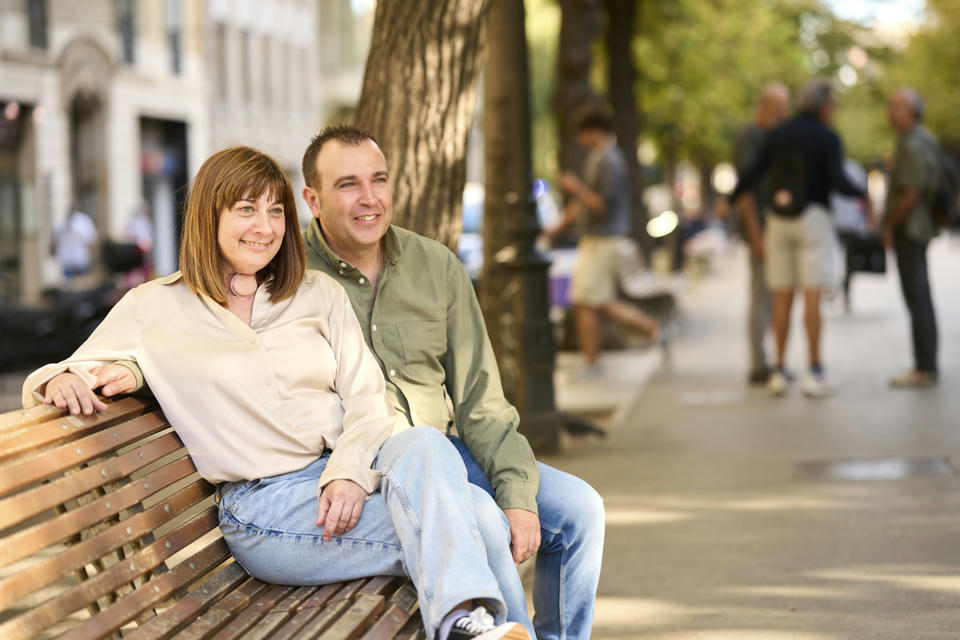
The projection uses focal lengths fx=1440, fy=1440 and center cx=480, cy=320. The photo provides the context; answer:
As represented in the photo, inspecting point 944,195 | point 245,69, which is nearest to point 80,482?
point 944,195

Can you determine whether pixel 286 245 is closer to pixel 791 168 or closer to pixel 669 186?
pixel 791 168

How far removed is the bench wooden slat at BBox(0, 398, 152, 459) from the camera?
318 cm

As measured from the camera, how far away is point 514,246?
8.65 m

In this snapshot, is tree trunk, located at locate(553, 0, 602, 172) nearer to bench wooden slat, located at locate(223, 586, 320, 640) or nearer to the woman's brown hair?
the woman's brown hair

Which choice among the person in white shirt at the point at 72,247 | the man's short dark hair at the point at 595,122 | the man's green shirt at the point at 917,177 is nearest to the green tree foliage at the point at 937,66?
the person in white shirt at the point at 72,247

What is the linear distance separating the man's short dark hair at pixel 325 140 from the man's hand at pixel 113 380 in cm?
93

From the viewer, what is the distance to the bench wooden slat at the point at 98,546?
9.46ft

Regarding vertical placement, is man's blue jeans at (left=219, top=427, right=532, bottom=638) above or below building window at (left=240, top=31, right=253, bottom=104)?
below

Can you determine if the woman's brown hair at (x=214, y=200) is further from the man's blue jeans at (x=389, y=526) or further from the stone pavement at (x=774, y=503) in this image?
the stone pavement at (x=774, y=503)

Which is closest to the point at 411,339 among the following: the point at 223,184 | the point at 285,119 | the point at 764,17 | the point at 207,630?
the point at 223,184

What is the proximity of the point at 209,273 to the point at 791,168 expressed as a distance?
7.28 meters

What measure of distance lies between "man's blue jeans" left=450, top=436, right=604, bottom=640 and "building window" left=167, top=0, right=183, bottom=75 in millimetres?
33526

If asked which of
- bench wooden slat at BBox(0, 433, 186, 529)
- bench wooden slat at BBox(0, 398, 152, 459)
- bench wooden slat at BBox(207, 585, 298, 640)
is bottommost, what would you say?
bench wooden slat at BBox(207, 585, 298, 640)

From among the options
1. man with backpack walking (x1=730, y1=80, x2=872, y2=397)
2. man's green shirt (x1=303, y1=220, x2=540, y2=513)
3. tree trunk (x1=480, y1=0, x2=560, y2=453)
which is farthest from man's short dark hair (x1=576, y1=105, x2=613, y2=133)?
man's green shirt (x1=303, y1=220, x2=540, y2=513)
